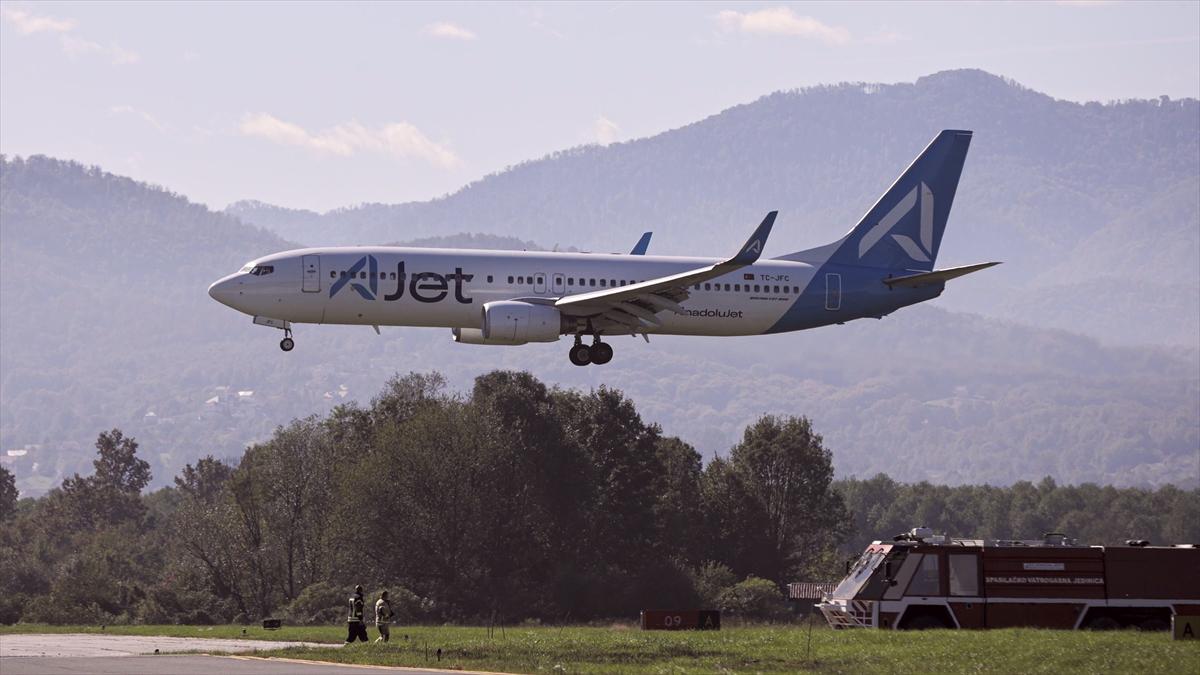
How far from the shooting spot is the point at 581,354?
6272cm

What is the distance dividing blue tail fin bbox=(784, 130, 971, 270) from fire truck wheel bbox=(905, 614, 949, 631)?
73.1ft

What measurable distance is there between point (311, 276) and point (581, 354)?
10076 mm

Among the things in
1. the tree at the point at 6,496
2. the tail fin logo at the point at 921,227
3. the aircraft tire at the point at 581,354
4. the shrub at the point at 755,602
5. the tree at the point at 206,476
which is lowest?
the shrub at the point at 755,602

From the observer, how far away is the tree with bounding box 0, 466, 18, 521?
166 meters

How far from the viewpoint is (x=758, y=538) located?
115250mm

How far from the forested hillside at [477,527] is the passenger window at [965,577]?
139 feet

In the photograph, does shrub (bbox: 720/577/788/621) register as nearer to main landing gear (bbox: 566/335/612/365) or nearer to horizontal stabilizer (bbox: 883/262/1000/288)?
horizontal stabilizer (bbox: 883/262/1000/288)

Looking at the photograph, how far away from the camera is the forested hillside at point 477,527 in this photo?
9462 centimetres

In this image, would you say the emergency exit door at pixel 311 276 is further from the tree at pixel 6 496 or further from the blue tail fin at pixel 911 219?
the tree at pixel 6 496

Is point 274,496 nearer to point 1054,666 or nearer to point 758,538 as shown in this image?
point 758,538

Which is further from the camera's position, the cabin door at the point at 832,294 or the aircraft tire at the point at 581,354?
the cabin door at the point at 832,294

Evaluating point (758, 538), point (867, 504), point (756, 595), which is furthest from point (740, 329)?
point (867, 504)

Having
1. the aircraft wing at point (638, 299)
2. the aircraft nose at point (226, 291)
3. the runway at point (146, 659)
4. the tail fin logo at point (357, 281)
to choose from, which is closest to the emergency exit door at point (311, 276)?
the tail fin logo at point (357, 281)

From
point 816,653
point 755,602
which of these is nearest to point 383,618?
point 816,653
